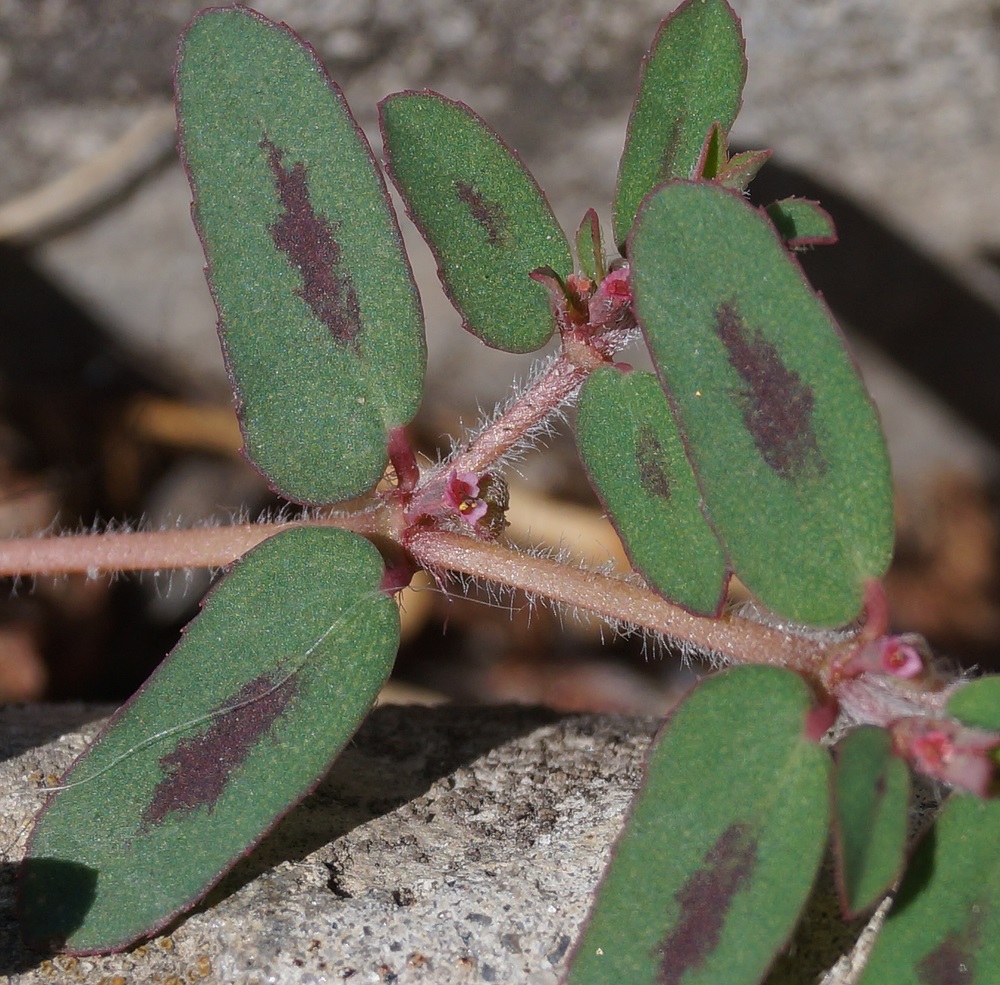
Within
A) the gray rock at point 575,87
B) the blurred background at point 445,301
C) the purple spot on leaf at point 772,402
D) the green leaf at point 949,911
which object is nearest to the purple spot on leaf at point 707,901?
the green leaf at point 949,911

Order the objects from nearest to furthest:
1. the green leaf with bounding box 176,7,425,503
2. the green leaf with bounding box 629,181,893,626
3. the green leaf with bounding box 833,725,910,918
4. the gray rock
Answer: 1. the green leaf with bounding box 833,725,910,918
2. the green leaf with bounding box 629,181,893,626
3. the green leaf with bounding box 176,7,425,503
4. the gray rock

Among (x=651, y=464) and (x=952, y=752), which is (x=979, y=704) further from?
(x=651, y=464)

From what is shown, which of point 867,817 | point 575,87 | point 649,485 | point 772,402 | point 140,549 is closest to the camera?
point 867,817

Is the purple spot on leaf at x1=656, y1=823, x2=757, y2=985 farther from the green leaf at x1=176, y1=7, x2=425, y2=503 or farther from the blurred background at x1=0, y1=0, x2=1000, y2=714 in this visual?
the blurred background at x1=0, y1=0, x2=1000, y2=714

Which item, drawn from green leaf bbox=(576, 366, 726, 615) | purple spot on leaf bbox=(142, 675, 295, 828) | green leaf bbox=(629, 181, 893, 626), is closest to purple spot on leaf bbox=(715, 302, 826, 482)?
green leaf bbox=(629, 181, 893, 626)

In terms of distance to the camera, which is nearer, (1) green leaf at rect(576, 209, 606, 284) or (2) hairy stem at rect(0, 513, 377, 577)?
(1) green leaf at rect(576, 209, 606, 284)

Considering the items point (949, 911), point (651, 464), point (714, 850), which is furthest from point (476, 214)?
point (949, 911)

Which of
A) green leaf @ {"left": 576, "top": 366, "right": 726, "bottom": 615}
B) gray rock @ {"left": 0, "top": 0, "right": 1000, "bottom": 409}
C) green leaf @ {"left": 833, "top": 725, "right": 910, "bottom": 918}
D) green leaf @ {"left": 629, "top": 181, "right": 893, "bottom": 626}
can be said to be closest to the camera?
green leaf @ {"left": 833, "top": 725, "right": 910, "bottom": 918}
